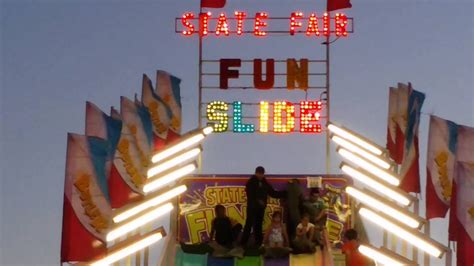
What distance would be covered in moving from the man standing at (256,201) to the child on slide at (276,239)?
0.27 metres

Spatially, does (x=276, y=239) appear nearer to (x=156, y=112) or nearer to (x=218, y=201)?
(x=218, y=201)

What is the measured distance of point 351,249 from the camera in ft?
88.7

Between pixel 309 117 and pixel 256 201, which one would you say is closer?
pixel 256 201

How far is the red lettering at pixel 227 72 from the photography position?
36.1 metres

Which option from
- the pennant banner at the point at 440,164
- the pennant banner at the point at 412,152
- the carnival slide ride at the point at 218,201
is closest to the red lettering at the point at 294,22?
the carnival slide ride at the point at 218,201

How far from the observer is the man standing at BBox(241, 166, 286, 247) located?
29.1 metres

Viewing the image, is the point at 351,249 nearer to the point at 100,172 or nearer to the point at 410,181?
the point at 410,181

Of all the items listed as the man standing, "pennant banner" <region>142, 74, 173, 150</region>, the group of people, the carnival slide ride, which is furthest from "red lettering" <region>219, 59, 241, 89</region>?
the man standing

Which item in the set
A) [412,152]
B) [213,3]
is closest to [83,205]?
[412,152]

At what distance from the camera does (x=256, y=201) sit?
95.7 ft

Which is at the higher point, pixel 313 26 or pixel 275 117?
pixel 313 26

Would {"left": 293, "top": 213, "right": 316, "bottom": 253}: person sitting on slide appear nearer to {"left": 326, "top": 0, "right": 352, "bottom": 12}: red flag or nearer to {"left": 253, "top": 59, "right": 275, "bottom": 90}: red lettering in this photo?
{"left": 253, "top": 59, "right": 275, "bottom": 90}: red lettering

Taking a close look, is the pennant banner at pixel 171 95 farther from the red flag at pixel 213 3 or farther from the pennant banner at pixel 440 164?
the pennant banner at pixel 440 164

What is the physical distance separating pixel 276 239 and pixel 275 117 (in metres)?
7.12
